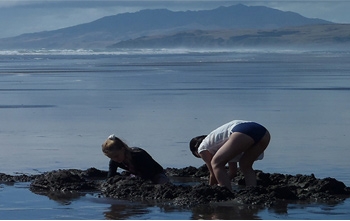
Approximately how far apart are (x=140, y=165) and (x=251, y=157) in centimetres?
134

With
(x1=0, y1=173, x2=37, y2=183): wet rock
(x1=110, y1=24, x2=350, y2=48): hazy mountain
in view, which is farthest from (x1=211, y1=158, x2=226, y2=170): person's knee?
(x1=110, y1=24, x2=350, y2=48): hazy mountain

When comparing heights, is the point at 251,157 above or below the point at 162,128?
above

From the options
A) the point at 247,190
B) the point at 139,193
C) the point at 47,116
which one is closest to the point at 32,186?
the point at 139,193

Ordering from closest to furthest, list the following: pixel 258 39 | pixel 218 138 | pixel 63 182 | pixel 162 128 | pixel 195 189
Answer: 1. pixel 195 189
2. pixel 218 138
3. pixel 63 182
4. pixel 162 128
5. pixel 258 39

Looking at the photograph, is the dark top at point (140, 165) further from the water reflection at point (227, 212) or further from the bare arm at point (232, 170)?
the water reflection at point (227, 212)

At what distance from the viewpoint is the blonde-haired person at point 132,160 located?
10.9 m

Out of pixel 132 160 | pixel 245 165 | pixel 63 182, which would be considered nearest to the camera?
pixel 245 165

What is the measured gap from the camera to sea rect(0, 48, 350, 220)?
1027cm

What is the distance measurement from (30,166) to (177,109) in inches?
313

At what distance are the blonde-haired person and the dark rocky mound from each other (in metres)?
0.13

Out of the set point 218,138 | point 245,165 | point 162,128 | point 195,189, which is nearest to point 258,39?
point 162,128

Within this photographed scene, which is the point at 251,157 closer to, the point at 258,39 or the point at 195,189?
the point at 195,189

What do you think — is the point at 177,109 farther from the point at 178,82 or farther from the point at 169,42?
the point at 169,42

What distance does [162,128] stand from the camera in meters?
17.3
